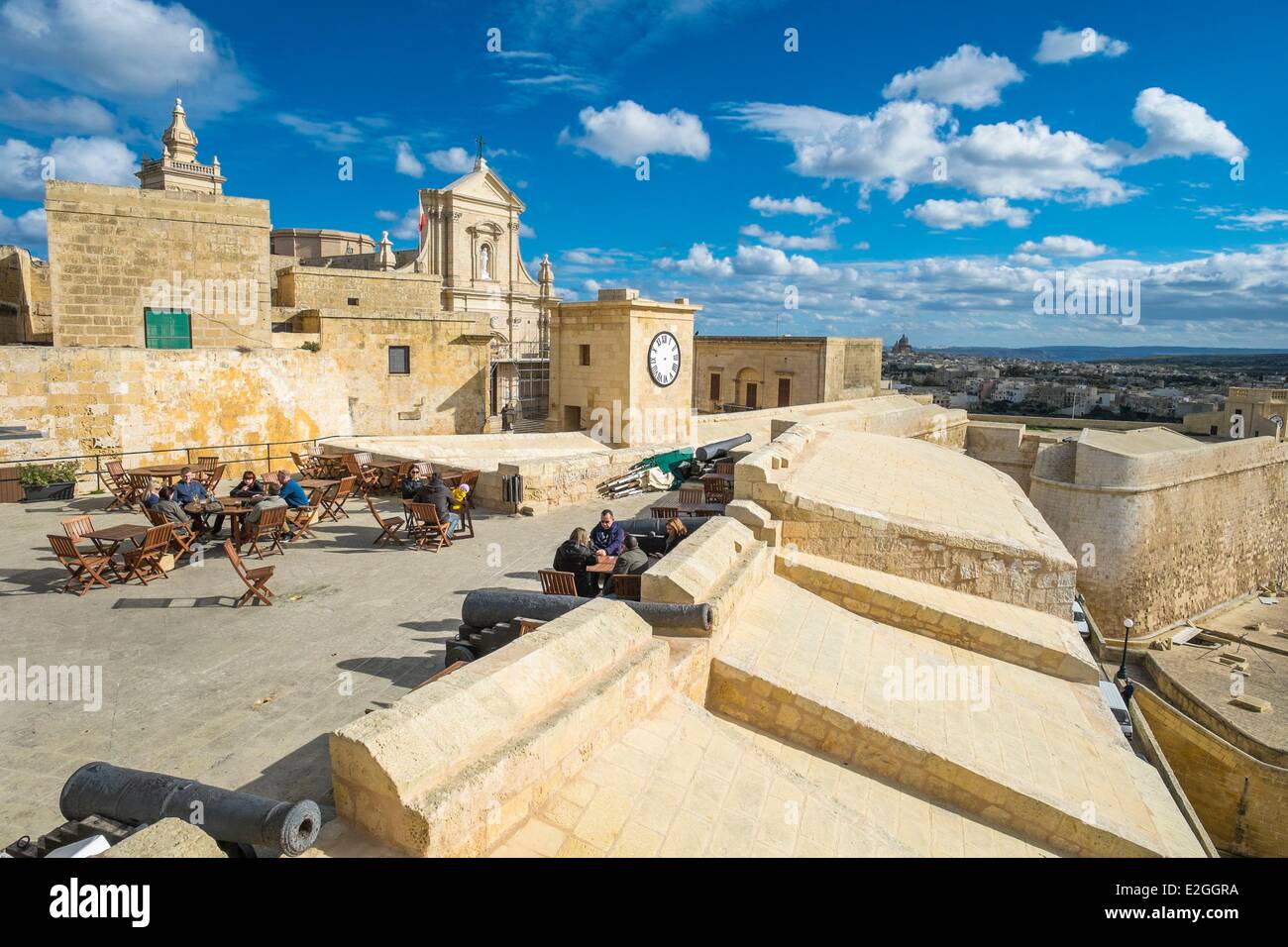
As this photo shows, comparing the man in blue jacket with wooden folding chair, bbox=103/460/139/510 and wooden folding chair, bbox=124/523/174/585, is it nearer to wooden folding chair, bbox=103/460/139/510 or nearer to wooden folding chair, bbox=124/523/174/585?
wooden folding chair, bbox=124/523/174/585

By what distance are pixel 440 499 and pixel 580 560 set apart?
331 centimetres

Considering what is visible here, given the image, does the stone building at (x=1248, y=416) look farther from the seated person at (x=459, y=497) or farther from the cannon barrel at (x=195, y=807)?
the cannon barrel at (x=195, y=807)

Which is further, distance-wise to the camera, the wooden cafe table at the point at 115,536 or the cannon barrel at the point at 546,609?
the wooden cafe table at the point at 115,536

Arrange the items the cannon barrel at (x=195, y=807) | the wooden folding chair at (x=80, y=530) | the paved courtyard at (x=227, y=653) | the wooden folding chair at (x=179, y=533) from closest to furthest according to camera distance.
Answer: the cannon barrel at (x=195, y=807), the paved courtyard at (x=227, y=653), the wooden folding chair at (x=80, y=530), the wooden folding chair at (x=179, y=533)

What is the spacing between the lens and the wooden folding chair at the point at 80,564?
731 cm

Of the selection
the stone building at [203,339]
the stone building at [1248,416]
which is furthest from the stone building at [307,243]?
the stone building at [1248,416]

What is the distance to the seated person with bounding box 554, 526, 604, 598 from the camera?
681 cm

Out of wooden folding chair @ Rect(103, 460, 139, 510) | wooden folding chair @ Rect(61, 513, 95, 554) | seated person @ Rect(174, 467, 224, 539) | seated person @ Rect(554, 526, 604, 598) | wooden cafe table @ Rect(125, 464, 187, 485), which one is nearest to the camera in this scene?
seated person @ Rect(554, 526, 604, 598)

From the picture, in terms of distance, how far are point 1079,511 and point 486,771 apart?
2072cm

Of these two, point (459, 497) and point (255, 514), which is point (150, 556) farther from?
point (459, 497)

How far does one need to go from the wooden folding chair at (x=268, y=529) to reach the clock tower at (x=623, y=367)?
9387 mm

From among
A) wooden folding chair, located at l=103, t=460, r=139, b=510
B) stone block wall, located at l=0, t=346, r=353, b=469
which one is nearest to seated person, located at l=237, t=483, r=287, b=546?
wooden folding chair, located at l=103, t=460, r=139, b=510
